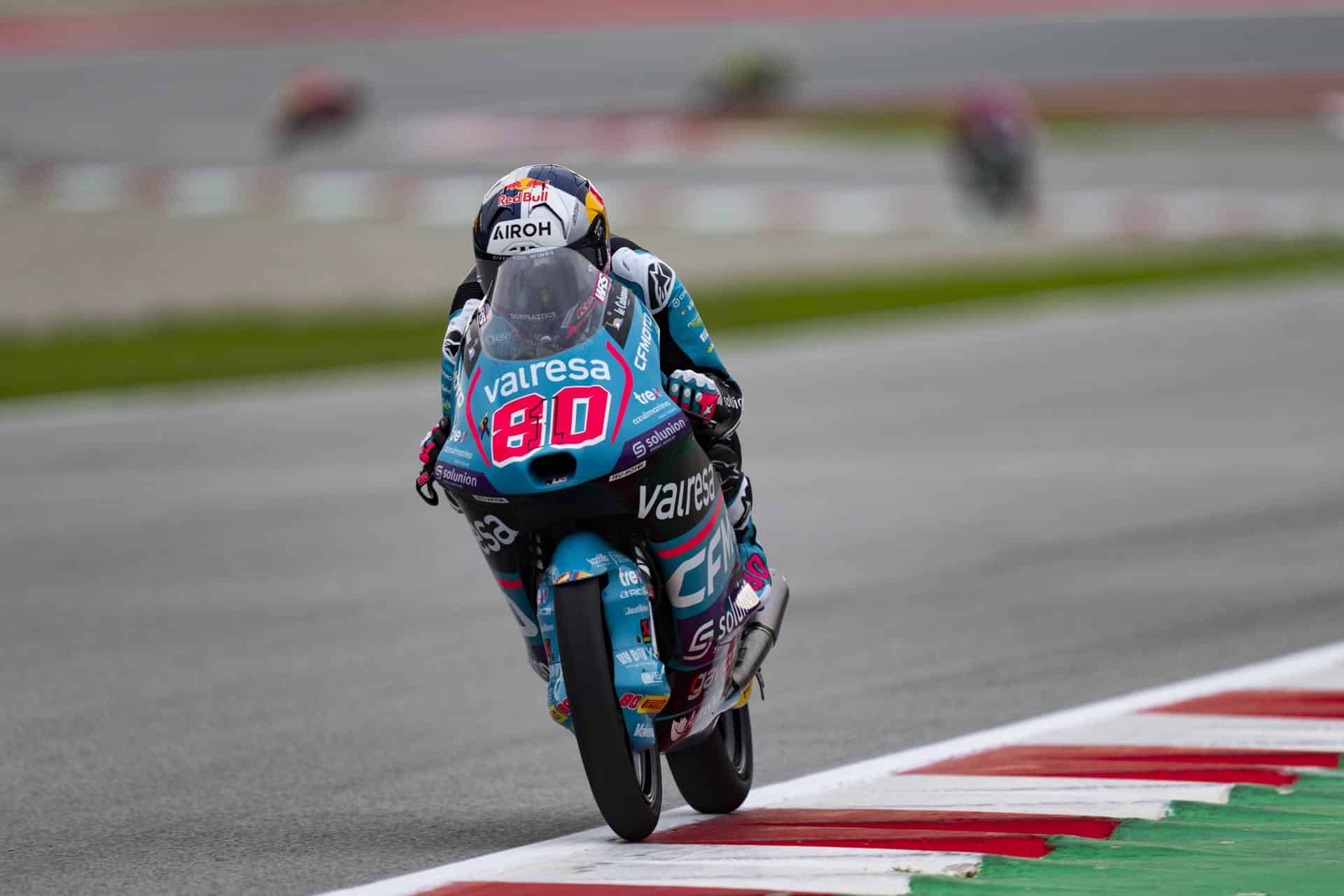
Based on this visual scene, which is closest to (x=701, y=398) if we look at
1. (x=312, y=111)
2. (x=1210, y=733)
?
(x=1210, y=733)

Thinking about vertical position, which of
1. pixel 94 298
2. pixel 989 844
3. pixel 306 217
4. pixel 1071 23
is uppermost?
pixel 1071 23

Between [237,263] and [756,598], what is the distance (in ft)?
63.1

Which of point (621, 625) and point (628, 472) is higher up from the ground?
point (628, 472)

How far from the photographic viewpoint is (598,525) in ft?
16.7

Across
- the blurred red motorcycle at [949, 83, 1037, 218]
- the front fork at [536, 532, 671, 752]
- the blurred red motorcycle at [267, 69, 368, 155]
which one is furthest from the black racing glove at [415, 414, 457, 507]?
the blurred red motorcycle at [267, 69, 368, 155]

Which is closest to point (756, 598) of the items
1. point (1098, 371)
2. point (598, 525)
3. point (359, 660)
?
point (598, 525)

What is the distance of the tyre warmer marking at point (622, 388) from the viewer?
4.96 m

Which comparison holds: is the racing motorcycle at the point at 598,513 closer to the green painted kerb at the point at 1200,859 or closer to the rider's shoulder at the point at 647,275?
the rider's shoulder at the point at 647,275

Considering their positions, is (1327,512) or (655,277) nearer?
(655,277)

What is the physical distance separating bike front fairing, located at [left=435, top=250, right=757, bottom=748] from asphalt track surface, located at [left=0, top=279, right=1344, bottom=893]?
655mm

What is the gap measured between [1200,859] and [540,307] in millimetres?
1910

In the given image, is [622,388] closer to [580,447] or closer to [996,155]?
[580,447]

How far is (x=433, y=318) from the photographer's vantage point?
21.2m

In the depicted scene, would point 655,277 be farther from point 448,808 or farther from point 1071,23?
point 1071,23
